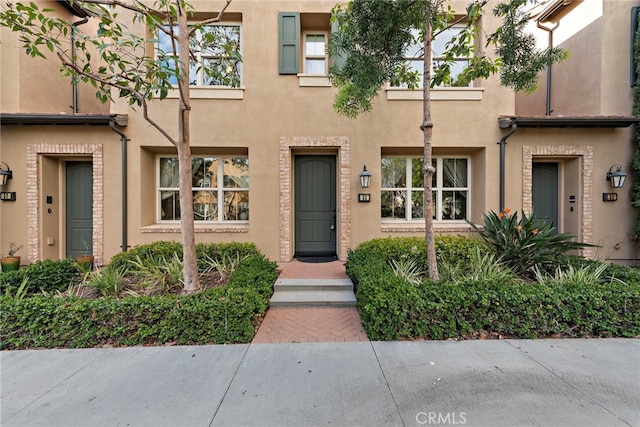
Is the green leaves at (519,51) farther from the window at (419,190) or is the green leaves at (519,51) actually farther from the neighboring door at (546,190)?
the neighboring door at (546,190)

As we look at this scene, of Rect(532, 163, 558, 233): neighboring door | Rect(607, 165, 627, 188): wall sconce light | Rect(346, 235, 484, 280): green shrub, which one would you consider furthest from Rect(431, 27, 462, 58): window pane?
Rect(607, 165, 627, 188): wall sconce light

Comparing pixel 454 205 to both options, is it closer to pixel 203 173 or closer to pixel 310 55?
pixel 310 55

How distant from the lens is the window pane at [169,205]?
22.7ft

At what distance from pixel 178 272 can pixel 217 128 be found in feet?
11.3

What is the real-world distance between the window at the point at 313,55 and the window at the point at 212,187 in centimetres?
278

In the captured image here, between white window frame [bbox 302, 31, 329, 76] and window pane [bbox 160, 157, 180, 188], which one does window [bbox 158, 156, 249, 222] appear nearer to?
window pane [bbox 160, 157, 180, 188]

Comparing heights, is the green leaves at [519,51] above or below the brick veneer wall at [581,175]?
above

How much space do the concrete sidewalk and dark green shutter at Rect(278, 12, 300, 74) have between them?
5.85 m

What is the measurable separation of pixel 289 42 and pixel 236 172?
3.31 meters

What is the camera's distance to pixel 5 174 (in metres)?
5.92

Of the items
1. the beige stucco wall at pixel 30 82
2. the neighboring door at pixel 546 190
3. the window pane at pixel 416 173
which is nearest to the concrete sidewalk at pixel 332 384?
the window pane at pixel 416 173

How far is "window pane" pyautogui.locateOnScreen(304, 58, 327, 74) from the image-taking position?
21.7 feet

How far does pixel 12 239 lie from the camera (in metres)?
6.10

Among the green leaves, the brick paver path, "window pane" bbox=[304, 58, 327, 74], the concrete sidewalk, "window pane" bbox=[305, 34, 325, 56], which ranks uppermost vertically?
"window pane" bbox=[305, 34, 325, 56]
